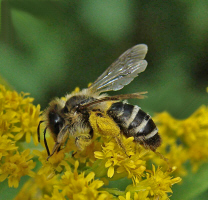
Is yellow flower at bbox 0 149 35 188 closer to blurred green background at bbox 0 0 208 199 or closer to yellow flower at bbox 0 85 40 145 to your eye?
yellow flower at bbox 0 85 40 145

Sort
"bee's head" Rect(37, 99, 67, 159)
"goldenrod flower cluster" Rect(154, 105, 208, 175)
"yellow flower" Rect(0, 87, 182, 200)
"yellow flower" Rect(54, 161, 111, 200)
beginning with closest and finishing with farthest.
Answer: "yellow flower" Rect(54, 161, 111, 200)
"yellow flower" Rect(0, 87, 182, 200)
"bee's head" Rect(37, 99, 67, 159)
"goldenrod flower cluster" Rect(154, 105, 208, 175)

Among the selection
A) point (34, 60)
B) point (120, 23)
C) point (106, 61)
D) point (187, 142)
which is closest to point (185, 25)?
point (120, 23)

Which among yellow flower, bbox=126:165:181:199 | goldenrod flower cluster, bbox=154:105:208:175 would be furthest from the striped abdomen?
goldenrod flower cluster, bbox=154:105:208:175

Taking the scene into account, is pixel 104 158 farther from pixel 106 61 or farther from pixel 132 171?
pixel 106 61

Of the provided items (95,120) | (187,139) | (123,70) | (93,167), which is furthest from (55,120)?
(187,139)

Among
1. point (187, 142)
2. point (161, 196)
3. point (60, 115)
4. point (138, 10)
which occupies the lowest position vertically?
point (187, 142)

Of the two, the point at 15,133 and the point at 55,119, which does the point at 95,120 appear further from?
the point at 15,133
